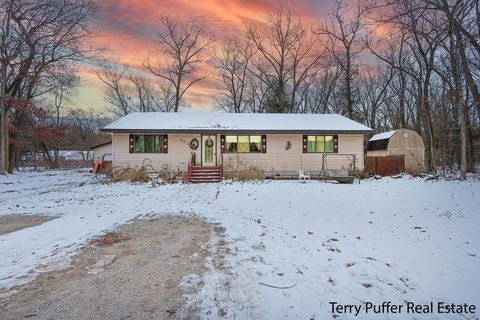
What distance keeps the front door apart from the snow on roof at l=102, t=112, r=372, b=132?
761mm

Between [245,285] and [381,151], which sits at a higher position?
[381,151]

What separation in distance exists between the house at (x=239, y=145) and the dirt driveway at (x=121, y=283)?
43.2 feet

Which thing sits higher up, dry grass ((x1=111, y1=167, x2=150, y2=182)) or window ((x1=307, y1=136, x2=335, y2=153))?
window ((x1=307, y1=136, x2=335, y2=153))

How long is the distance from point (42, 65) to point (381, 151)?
27418mm

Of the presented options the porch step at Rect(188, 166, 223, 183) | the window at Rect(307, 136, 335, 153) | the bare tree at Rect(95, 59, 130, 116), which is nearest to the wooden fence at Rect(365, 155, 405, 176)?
the window at Rect(307, 136, 335, 153)

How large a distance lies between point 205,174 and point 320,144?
8.03 metres

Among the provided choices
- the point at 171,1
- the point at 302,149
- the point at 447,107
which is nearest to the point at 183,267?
the point at 171,1

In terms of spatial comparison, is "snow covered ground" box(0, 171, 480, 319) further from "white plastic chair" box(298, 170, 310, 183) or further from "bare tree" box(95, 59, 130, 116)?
"bare tree" box(95, 59, 130, 116)

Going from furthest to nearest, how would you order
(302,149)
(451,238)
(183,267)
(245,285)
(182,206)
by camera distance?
(302,149), (182,206), (451,238), (183,267), (245,285)

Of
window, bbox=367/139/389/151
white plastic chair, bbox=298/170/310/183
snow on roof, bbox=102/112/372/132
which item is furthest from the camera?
window, bbox=367/139/389/151

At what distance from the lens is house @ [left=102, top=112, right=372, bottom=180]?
739 inches

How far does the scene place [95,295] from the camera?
3498 millimetres

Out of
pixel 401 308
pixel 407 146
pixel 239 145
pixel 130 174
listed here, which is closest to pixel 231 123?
pixel 239 145

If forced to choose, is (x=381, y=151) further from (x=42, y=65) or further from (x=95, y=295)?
(x=42, y=65)
